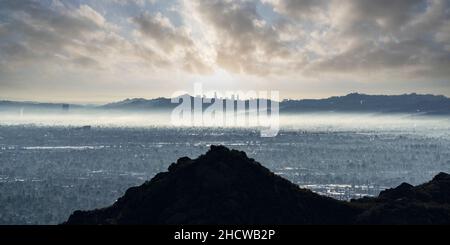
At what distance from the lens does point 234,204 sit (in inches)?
3629

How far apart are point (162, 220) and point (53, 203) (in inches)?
4610

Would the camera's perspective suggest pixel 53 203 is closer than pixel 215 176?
No

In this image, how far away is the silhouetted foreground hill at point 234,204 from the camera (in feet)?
302

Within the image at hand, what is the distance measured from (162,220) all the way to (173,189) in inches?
373

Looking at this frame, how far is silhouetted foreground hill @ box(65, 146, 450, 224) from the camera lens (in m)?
92.1

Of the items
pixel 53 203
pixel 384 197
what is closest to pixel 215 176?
pixel 384 197
